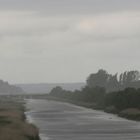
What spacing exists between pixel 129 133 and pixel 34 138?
13.4 meters

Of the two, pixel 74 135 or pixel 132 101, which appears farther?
pixel 132 101

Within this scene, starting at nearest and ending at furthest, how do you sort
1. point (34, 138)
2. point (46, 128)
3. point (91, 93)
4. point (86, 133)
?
point (34, 138), point (86, 133), point (46, 128), point (91, 93)

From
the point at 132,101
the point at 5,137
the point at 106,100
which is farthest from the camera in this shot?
the point at 106,100

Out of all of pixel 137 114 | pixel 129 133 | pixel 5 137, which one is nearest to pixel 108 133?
pixel 129 133

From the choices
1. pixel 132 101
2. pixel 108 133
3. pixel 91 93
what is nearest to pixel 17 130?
pixel 108 133

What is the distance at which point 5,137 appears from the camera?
5784 cm

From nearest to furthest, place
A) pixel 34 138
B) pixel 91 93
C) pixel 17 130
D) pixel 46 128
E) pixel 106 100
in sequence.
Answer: pixel 34 138 → pixel 17 130 → pixel 46 128 → pixel 106 100 → pixel 91 93

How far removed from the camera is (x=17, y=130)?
67.4m

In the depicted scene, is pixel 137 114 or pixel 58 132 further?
pixel 137 114

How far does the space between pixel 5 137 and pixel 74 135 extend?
1281 centimetres

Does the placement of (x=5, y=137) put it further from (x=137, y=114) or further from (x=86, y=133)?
(x=137, y=114)

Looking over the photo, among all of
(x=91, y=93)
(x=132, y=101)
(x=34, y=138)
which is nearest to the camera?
(x=34, y=138)

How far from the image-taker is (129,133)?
70.9m

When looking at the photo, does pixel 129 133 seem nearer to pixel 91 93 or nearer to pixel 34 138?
Result: pixel 34 138
